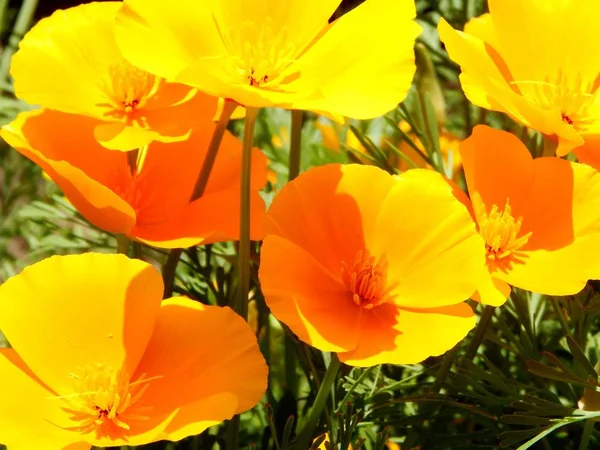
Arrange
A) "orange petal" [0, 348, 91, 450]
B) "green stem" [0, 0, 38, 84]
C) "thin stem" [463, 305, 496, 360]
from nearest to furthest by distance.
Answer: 1. "orange petal" [0, 348, 91, 450]
2. "thin stem" [463, 305, 496, 360]
3. "green stem" [0, 0, 38, 84]

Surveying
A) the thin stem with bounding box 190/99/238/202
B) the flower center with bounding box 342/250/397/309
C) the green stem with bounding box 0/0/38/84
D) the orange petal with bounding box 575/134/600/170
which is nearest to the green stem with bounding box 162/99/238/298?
the thin stem with bounding box 190/99/238/202

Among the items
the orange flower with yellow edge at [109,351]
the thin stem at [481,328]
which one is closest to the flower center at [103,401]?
the orange flower with yellow edge at [109,351]

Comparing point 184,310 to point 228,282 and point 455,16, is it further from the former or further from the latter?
point 455,16

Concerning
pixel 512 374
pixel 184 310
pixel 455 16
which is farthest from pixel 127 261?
pixel 455 16

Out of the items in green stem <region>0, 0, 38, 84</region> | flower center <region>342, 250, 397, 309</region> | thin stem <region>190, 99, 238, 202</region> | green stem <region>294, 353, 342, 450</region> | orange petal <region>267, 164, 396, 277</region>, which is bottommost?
green stem <region>294, 353, 342, 450</region>

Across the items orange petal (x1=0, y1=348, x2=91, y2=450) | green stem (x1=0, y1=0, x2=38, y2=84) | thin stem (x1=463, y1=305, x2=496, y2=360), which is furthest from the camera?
green stem (x1=0, y1=0, x2=38, y2=84)

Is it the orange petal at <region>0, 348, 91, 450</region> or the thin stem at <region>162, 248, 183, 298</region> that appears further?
the thin stem at <region>162, 248, 183, 298</region>

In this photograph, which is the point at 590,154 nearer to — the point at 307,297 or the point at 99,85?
the point at 307,297

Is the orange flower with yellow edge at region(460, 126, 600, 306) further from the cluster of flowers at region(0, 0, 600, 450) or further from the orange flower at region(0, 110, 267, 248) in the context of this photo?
the orange flower at region(0, 110, 267, 248)
